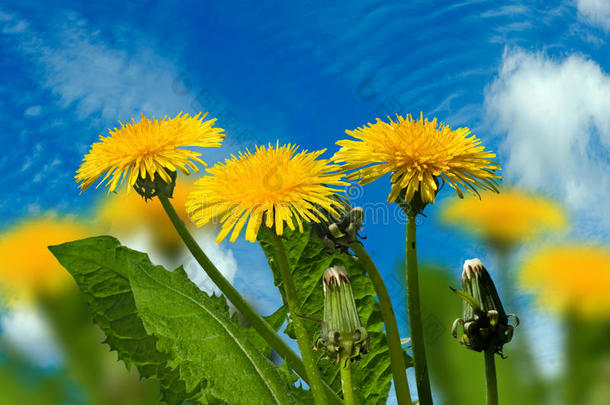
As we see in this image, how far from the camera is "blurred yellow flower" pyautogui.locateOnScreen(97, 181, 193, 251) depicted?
1168 mm

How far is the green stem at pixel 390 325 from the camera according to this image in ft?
2.85

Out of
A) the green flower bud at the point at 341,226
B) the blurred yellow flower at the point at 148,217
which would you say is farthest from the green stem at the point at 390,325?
the blurred yellow flower at the point at 148,217

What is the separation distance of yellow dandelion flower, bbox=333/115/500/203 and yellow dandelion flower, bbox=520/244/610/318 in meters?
0.42

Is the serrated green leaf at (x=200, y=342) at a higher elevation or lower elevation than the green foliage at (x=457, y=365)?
lower

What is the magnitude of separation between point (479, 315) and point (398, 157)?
0.24m

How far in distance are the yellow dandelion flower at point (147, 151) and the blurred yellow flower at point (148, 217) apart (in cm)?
23

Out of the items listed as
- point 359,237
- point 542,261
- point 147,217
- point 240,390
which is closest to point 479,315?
point 359,237

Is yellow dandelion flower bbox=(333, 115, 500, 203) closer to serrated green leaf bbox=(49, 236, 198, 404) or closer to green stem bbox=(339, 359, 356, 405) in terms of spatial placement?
green stem bbox=(339, 359, 356, 405)

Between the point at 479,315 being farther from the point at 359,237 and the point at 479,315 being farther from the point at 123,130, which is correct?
the point at 123,130

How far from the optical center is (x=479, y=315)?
0.85 m

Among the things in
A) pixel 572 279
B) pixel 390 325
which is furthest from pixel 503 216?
pixel 390 325

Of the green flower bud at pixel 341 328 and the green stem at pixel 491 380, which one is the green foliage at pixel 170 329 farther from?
the green stem at pixel 491 380

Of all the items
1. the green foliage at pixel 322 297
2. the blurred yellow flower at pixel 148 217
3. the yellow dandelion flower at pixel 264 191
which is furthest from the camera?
the blurred yellow flower at pixel 148 217

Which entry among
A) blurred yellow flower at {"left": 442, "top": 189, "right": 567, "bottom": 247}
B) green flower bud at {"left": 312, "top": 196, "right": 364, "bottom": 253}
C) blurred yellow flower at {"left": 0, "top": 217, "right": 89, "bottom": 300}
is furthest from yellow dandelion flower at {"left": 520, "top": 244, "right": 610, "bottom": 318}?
blurred yellow flower at {"left": 0, "top": 217, "right": 89, "bottom": 300}
